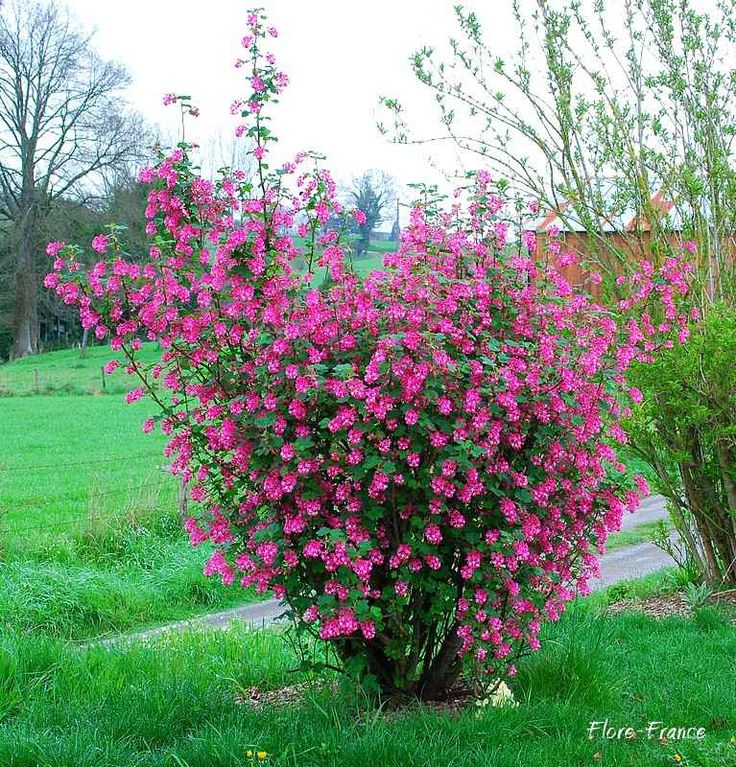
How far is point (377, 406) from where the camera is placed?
348 cm

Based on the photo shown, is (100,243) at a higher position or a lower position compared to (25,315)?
lower

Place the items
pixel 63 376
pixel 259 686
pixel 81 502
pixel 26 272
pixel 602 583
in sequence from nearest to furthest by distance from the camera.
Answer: pixel 259 686, pixel 602 583, pixel 81 502, pixel 63 376, pixel 26 272

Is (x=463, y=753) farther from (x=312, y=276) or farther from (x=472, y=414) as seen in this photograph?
(x=312, y=276)

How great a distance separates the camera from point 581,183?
23.4 feet

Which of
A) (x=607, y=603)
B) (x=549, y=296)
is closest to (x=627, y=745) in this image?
(x=549, y=296)

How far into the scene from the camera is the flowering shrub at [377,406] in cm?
362

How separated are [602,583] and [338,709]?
14.6 ft

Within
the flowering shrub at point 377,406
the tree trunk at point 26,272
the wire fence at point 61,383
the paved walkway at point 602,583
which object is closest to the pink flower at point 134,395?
the flowering shrub at point 377,406

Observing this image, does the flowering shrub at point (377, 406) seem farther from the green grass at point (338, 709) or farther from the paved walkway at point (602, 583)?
the paved walkway at point (602, 583)

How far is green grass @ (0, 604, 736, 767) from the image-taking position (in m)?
3.48

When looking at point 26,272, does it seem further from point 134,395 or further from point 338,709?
point 338,709

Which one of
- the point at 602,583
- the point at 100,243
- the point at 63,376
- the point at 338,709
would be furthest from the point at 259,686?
the point at 63,376

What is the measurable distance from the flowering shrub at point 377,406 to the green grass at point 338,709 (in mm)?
337

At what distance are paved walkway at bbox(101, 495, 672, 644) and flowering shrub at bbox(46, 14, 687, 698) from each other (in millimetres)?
2529
